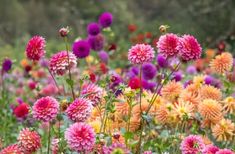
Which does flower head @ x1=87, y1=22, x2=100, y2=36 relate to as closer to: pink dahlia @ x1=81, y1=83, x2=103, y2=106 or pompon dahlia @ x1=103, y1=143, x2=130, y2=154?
pink dahlia @ x1=81, y1=83, x2=103, y2=106

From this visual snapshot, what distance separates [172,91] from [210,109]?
0.33 meters

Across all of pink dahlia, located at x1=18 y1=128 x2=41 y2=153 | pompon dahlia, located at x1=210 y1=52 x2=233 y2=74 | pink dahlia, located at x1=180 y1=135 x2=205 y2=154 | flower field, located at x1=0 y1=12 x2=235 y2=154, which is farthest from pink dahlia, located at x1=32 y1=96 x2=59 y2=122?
pompon dahlia, located at x1=210 y1=52 x2=233 y2=74

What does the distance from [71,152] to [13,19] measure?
18.6 metres

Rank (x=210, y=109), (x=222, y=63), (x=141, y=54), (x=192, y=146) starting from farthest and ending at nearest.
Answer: (x=222, y=63)
(x=210, y=109)
(x=141, y=54)
(x=192, y=146)

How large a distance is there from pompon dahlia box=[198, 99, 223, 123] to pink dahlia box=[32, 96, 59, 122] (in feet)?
2.93

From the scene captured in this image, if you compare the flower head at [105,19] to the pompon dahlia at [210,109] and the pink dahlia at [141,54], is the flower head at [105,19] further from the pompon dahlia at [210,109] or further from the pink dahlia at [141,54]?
the pink dahlia at [141,54]

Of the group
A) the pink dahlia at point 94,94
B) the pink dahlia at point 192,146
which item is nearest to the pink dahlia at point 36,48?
the pink dahlia at point 94,94

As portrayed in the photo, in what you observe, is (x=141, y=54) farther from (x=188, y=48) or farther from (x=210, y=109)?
(x=210, y=109)

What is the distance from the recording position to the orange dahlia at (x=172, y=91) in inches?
122

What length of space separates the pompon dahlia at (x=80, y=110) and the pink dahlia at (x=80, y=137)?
0.09 m

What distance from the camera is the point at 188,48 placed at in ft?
7.41

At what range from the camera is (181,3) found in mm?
16203

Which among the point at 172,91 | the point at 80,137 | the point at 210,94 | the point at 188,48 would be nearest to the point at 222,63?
the point at 210,94

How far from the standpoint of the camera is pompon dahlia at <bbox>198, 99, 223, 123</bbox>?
2818 mm
